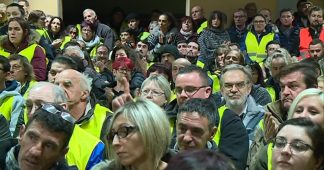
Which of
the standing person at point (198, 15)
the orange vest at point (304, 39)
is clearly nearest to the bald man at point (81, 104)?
the orange vest at point (304, 39)

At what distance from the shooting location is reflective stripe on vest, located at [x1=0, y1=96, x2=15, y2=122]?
15.7 ft

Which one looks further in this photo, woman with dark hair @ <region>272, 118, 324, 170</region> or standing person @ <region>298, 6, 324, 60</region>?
standing person @ <region>298, 6, 324, 60</region>

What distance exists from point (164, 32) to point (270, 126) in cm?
614

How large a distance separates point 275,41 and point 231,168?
7.27 meters

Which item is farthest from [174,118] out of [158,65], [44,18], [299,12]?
[299,12]

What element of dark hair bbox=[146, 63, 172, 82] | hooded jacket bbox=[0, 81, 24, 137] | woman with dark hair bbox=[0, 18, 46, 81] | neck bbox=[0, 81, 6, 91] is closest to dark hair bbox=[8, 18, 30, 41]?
woman with dark hair bbox=[0, 18, 46, 81]

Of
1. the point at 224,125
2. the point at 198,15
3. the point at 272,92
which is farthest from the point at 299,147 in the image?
the point at 198,15

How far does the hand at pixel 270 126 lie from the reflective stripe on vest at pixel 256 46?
17.9 ft

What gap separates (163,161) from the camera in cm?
304

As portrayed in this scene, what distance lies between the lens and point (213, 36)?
9.45 metres

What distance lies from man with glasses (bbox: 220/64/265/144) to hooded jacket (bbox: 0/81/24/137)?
1682mm

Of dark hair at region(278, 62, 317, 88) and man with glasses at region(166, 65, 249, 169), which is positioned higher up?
dark hair at region(278, 62, 317, 88)

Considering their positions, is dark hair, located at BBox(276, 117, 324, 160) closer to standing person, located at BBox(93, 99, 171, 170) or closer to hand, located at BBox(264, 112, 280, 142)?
standing person, located at BBox(93, 99, 171, 170)

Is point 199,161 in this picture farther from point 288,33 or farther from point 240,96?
point 288,33
